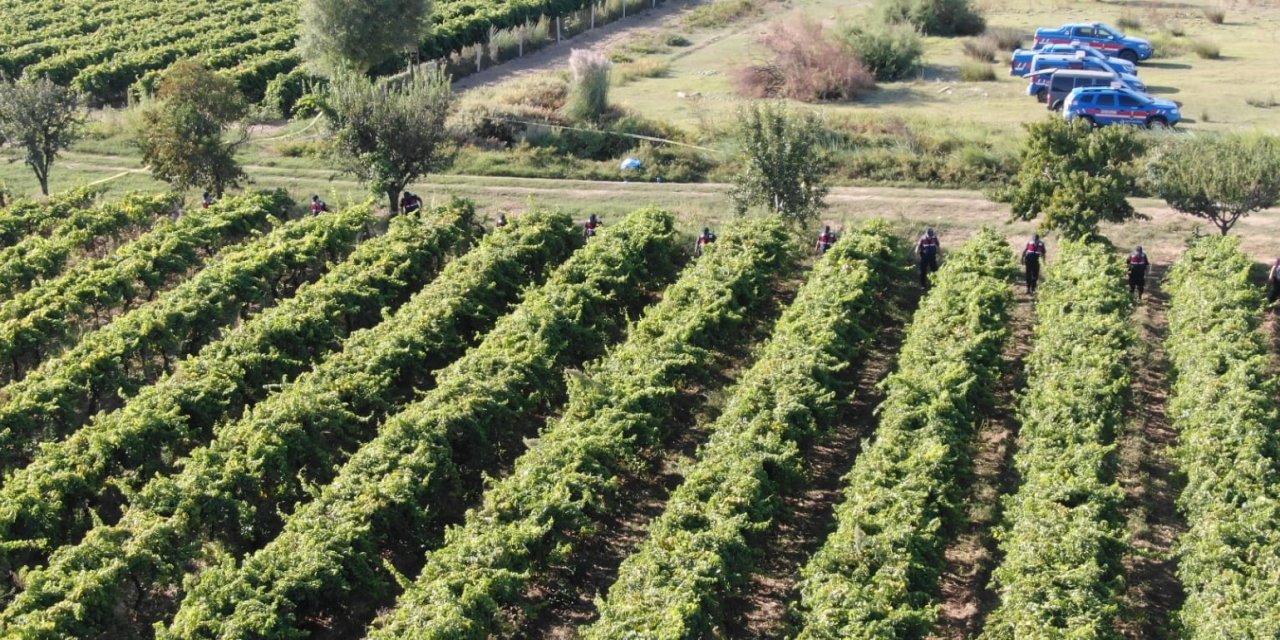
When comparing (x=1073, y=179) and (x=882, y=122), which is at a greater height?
(x=1073, y=179)

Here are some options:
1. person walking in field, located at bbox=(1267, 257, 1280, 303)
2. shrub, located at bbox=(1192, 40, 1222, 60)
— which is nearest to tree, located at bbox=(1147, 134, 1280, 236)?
person walking in field, located at bbox=(1267, 257, 1280, 303)

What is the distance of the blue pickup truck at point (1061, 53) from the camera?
39188 millimetres

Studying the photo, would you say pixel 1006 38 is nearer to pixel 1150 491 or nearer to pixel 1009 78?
pixel 1009 78

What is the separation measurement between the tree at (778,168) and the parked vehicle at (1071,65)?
44.0 feet

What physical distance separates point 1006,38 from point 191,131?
1103 inches

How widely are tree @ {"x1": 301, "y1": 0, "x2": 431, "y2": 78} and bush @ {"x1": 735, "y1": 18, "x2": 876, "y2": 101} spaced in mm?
10269

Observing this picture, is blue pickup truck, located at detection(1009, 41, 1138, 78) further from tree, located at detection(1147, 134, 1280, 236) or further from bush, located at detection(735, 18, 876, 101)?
tree, located at detection(1147, 134, 1280, 236)

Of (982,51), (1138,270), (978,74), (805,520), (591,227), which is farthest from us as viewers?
(982,51)

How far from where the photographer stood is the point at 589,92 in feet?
116

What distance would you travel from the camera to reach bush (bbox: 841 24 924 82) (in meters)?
40.8

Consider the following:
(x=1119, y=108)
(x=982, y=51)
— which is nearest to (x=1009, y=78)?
(x=982, y=51)

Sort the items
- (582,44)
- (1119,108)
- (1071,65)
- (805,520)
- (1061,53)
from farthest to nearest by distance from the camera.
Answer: (582,44) → (1061,53) → (1071,65) → (1119,108) → (805,520)

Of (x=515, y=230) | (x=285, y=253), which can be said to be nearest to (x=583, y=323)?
(x=515, y=230)

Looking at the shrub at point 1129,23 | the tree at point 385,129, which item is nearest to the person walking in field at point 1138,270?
the tree at point 385,129
